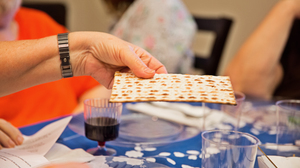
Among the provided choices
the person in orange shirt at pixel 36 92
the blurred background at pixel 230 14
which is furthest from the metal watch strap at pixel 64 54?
the blurred background at pixel 230 14

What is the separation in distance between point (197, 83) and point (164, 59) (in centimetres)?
108

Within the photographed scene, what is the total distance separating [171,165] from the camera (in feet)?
2.31

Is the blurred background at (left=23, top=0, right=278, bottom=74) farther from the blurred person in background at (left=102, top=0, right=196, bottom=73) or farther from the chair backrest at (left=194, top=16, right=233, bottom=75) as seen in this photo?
the chair backrest at (left=194, top=16, right=233, bottom=75)

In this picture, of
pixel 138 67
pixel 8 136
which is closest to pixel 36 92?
pixel 8 136

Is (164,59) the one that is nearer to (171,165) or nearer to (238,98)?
(238,98)

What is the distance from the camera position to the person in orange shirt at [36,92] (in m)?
1.30

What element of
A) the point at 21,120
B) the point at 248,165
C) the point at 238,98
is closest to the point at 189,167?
the point at 248,165

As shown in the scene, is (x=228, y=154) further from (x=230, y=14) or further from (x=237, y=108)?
(x=230, y=14)

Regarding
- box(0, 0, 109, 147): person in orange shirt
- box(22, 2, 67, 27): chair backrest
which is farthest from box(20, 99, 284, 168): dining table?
box(22, 2, 67, 27): chair backrest

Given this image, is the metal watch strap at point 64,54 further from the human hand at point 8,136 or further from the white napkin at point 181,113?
the white napkin at point 181,113

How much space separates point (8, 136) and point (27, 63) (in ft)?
0.71

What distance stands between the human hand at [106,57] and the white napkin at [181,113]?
0.96 feet

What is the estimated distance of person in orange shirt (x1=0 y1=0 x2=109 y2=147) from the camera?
4.28 feet

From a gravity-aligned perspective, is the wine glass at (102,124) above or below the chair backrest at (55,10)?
below
